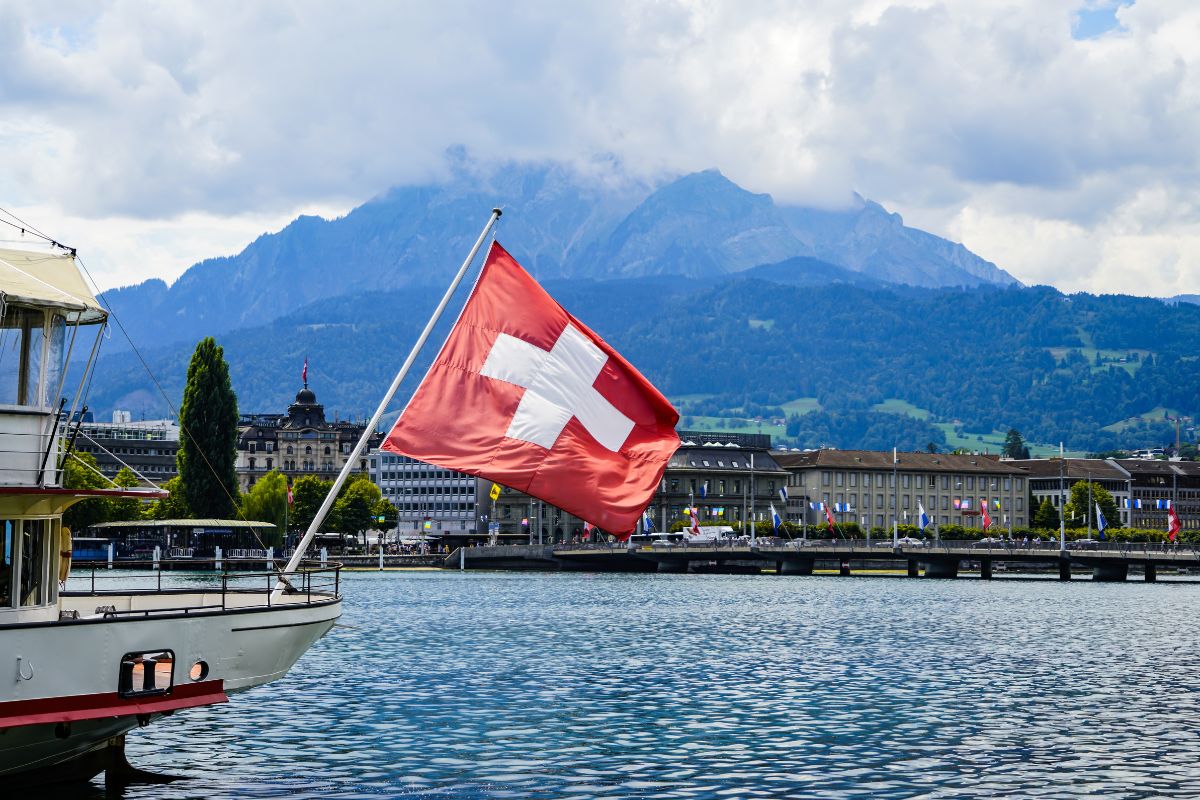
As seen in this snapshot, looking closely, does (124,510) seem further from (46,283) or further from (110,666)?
(46,283)

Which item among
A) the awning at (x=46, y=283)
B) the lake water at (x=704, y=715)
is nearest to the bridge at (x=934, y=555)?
the lake water at (x=704, y=715)

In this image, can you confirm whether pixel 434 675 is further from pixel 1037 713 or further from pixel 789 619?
pixel 789 619

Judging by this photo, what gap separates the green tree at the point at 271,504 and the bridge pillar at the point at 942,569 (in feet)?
247

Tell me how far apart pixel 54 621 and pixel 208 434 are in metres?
131

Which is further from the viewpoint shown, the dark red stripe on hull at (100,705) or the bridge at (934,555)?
the bridge at (934,555)

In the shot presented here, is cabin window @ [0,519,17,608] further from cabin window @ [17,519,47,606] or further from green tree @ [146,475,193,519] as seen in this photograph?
green tree @ [146,475,193,519]

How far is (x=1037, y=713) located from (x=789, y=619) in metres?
47.9

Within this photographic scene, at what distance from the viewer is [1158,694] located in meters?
52.8

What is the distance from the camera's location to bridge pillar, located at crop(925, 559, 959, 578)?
184875mm

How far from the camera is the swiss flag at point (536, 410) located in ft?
88.6

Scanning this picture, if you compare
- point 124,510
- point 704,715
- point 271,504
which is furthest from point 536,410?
point 124,510

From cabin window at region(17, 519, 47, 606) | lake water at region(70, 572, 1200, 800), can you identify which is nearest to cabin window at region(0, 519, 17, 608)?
cabin window at region(17, 519, 47, 606)

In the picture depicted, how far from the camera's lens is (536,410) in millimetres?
27875

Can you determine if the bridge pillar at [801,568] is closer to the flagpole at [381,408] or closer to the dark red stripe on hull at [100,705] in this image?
the flagpole at [381,408]
